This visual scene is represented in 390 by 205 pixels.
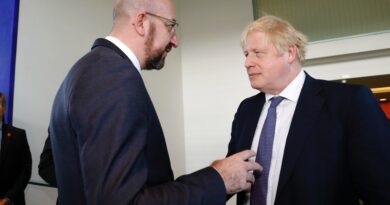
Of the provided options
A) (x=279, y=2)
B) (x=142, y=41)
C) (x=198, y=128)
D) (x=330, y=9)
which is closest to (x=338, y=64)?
(x=330, y=9)

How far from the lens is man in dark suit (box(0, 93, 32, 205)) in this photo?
258cm

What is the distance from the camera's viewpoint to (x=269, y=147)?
1.42m

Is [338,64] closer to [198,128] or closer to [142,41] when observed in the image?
[198,128]

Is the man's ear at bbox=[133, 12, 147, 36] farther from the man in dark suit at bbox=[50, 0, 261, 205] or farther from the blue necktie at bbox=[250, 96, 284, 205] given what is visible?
the blue necktie at bbox=[250, 96, 284, 205]

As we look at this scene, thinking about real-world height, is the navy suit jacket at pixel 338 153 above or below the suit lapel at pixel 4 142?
above

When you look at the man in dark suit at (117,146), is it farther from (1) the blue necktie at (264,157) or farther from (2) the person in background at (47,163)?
(2) the person in background at (47,163)

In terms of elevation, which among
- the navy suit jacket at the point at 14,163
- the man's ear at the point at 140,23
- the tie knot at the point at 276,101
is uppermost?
the man's ear at the point at 140,23

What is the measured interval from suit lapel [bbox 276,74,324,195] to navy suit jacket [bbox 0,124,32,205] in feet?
6.91

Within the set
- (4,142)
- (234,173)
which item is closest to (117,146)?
(234,173)

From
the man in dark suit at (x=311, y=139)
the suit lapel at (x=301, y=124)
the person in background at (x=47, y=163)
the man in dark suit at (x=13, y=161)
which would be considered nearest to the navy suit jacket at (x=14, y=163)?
the man in dark suit at (x=13, y=161)

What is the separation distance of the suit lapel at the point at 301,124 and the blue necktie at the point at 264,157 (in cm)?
9

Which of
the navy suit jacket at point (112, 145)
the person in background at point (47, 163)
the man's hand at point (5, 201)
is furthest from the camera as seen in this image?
the man's hand at point (5, 201)

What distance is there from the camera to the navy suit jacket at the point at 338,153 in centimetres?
123

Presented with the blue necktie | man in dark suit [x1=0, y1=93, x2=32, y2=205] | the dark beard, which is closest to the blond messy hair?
the blue necktie
